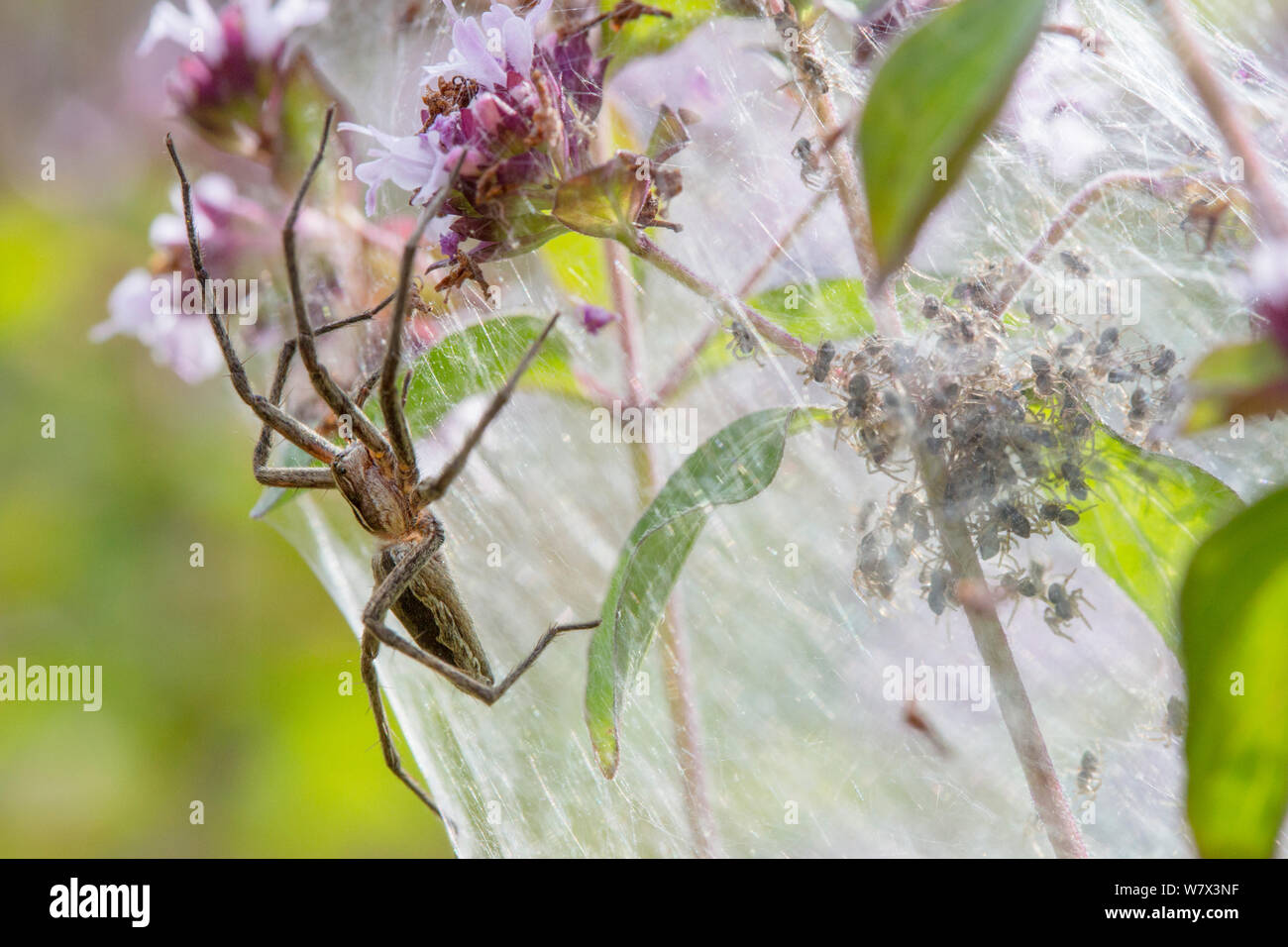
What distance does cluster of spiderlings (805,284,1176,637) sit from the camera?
407 millimetres

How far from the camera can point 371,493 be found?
58 centimetres

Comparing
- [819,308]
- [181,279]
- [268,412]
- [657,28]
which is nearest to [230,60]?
[181,279]

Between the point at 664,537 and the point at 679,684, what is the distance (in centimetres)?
20

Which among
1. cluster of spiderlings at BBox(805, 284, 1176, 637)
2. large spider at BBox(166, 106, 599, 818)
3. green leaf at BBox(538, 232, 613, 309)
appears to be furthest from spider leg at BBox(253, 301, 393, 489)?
cluster of spiderlings at BBox(805, 284, 1176, 637)

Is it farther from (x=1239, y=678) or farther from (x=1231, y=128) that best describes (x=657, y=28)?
(x=1239, y=678)

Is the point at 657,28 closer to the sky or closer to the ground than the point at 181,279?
closer to the sky

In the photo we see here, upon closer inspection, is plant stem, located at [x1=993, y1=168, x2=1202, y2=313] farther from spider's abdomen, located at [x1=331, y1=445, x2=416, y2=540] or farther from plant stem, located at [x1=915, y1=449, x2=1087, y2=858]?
spider's abdomen, located at [x1=331, y1=445, x2=416, y2=540]

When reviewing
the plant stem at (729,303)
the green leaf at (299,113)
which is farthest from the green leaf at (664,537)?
the green leaf at (299,113)

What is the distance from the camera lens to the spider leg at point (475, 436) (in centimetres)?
51

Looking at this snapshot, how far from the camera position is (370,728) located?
117 cm

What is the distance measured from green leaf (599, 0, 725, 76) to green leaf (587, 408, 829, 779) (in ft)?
0.68

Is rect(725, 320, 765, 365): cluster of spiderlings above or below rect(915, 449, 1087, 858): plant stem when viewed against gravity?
above

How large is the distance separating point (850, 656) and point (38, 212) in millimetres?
1368
